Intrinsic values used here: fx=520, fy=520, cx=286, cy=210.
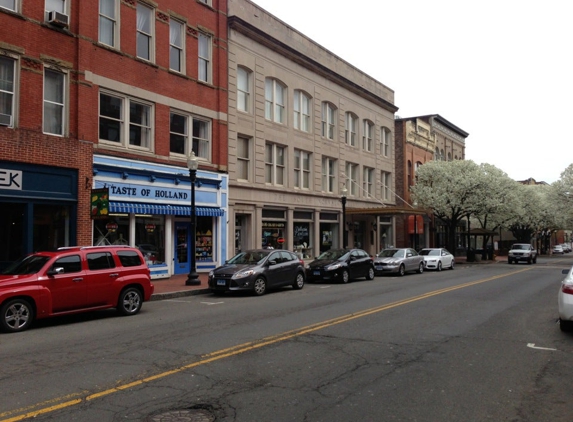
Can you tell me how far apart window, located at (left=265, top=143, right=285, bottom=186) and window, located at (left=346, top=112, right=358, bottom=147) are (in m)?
8.01

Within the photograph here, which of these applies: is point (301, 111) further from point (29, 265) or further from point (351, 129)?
point (29, 265)

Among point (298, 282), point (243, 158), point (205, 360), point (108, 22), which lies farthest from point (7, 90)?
point (205, 360)

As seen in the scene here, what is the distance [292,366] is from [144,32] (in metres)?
17.4

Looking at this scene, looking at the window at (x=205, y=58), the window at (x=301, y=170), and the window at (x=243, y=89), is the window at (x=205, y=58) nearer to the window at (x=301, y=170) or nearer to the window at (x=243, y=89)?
the window at (x=243, y=89)

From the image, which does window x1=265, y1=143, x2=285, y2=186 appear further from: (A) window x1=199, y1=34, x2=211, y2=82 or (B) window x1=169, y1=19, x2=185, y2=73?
(B) window x1=169, y1=19, x2=185, y2=73

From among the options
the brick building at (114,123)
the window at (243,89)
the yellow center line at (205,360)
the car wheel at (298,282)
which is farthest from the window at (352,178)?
the yellow center line at (205,360)

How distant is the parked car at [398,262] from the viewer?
25922 mm

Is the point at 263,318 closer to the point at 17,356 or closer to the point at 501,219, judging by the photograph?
the point at 17,356

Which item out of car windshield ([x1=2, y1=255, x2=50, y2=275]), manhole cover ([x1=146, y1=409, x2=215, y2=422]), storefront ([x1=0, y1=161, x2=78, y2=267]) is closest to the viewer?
manhole cover ([x1=146, y1=409, x2=215, y2=422])

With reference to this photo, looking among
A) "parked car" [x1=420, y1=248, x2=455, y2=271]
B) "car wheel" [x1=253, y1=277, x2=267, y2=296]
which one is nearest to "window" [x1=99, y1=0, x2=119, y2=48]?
"car wheel" [x1=253, y1=277, x2=267, y2=296]

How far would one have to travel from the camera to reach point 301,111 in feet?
99.7

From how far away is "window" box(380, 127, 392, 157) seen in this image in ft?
130

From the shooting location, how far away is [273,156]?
A: 27703mm

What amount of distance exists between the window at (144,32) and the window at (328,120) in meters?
14.0
